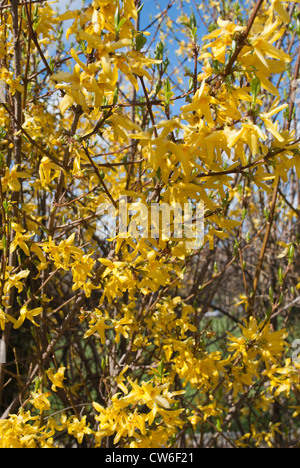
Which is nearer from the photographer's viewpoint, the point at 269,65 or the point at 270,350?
the point at 269,65

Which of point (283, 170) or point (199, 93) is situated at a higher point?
point (199, 93)

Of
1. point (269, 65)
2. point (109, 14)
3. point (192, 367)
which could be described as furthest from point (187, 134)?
point (192, 367)

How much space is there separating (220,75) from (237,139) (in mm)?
203

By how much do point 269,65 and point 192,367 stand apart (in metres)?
1.36

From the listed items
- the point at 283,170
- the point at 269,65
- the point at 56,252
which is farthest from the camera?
the point at 56,252

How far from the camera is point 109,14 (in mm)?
1140

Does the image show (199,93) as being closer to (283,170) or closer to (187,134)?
(187,134)

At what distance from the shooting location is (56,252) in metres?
1.62
